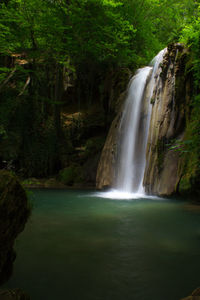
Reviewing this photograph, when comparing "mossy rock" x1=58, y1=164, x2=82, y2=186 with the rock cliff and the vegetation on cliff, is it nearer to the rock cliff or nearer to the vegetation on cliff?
the vegetation on cliff

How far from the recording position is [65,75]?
56.2 ft

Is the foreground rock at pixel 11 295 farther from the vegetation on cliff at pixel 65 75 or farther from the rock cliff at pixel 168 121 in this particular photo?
the vegetation on cliff at pixel 65 75

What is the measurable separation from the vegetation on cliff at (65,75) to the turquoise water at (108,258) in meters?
8.64

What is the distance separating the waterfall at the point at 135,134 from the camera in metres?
10.6

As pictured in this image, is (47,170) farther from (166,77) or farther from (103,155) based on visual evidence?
(166,77)

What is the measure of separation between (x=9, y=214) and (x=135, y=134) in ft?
31.1

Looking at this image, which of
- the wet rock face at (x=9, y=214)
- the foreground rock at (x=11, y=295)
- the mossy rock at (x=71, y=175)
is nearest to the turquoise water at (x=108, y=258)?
the wet rock face at (x=9, y=214)

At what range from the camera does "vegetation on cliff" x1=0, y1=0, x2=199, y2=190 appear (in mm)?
13242

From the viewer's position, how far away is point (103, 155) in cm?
1299

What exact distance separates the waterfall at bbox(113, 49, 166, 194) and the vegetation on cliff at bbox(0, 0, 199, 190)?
1948mm

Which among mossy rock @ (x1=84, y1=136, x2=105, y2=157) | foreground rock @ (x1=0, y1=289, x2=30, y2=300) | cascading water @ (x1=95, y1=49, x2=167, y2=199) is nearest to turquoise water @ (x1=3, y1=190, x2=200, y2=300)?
foreground rock @ (x1=0, y1=289, x2=30, y2=300)

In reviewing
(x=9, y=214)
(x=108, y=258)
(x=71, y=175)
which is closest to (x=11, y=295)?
(x=9, y=214)

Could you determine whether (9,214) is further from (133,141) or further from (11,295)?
(133,141)

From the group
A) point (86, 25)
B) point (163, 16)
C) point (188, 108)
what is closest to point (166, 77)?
point (188, 108)
